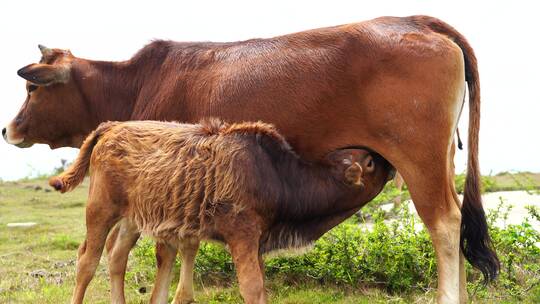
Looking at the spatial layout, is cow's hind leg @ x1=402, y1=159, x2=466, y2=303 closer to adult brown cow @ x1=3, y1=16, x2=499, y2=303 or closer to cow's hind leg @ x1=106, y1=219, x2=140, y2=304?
adult brown cow @ x1=3, y1=16, x2=499, y2=303

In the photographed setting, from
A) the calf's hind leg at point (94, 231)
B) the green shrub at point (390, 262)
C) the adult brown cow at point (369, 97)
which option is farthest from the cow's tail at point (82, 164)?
the green shrub at point (390, 262)

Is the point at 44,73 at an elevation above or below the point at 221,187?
above

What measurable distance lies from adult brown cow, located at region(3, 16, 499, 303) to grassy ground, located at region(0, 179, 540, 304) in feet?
3.37

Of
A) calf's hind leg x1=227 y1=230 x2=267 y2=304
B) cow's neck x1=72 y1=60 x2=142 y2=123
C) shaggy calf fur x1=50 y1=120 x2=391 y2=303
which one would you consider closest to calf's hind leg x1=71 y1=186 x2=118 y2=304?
shaggy calf fur x1=50 y1=120 x2=391 y2=303

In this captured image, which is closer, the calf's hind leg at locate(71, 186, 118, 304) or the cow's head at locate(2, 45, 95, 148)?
the calf's hind leg at locate(71, 186, 118, 304)

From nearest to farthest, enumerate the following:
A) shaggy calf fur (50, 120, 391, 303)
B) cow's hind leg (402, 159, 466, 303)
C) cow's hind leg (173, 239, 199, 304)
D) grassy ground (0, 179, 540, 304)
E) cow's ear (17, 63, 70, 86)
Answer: shaggy calf fur (50, 120, 391, 303), cow's hind leg (402, 159, 466, 303), cow's hind leg (173, 239, 199, 304), grassy ground (0, 179, 540, 304), cow's ear (17, 63, 70, 86)

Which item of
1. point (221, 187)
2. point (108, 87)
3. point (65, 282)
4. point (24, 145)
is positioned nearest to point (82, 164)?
point (221, 187)

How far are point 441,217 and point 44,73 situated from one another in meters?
4.21

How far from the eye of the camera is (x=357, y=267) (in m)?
7.29

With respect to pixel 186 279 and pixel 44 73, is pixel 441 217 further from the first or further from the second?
pixel 44 73

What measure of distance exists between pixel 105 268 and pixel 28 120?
2005 mm

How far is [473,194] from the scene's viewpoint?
6.37 meters

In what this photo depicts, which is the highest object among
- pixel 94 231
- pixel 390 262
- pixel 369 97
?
pixel 369 97

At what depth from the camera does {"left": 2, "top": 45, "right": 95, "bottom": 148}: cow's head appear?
771cm
